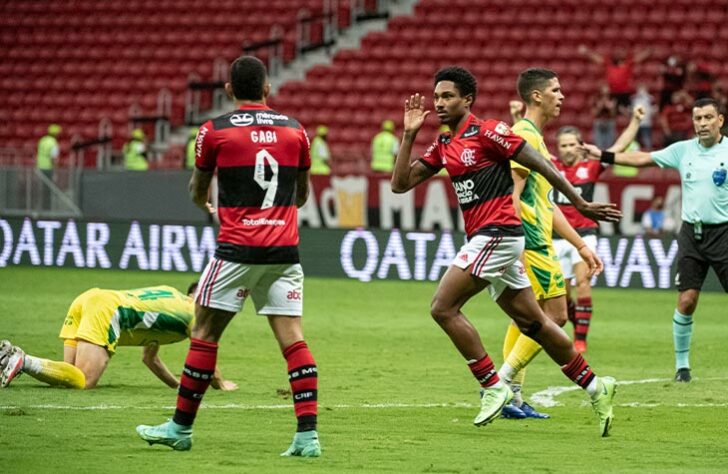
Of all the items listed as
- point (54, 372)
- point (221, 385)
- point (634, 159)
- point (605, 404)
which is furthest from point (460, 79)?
point (54, 372)

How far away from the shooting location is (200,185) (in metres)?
7.88

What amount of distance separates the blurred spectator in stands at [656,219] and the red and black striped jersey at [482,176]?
15396mm

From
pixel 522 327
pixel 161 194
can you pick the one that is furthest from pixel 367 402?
pixel 161 194

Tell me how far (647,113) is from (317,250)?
315 inches

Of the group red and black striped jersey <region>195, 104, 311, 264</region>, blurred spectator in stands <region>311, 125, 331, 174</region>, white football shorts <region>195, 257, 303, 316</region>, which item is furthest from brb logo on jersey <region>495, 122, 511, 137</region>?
blurred spectator in stands <region>311, 125, 331, 174</region>

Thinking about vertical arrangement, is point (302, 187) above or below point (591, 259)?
above

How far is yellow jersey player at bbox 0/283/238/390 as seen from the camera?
34.8ft

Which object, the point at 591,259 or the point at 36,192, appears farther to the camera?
the point at 36,192

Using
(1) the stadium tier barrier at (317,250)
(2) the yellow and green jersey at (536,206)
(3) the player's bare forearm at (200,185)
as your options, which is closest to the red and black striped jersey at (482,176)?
(2) the yellow and green jersey at (536,206)

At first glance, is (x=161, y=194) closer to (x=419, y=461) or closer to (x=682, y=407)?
(x=682, y=407)

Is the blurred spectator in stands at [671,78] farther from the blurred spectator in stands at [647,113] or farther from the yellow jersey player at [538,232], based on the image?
the yellow jersey player at [538,232]

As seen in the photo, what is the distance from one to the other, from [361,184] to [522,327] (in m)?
17.6

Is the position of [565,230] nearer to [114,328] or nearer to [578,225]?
[114,328]

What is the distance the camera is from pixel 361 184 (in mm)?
26453
